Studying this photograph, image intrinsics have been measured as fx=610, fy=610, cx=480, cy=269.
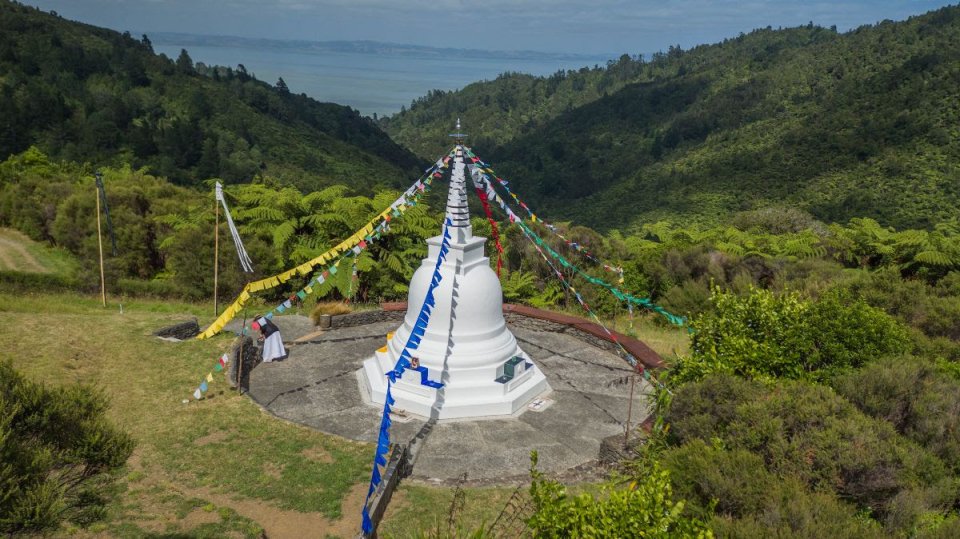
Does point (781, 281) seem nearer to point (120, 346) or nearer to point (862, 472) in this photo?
point (862, 472)

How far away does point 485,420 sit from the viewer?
12773 mm

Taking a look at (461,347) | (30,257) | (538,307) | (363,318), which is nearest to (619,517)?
(461,347)

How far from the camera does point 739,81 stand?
129 meters

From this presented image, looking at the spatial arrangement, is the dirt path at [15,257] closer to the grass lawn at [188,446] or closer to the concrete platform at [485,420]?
the grass lawn at [188,446]

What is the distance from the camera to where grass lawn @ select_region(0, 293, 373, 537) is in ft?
29.8

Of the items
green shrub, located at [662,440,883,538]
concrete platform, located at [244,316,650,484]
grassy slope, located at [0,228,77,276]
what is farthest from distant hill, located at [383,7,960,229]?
grassy slope, located at [0,228,77,276]

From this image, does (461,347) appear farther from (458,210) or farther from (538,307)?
(538,307)

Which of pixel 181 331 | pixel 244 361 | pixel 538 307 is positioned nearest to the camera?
pixel 244 361

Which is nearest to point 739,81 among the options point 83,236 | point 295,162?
point 295,162

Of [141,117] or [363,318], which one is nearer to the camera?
[363,318]

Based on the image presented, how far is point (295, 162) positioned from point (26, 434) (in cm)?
7220

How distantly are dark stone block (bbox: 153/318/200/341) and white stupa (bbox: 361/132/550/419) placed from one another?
255 inches

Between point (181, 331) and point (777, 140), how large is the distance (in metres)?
83.5

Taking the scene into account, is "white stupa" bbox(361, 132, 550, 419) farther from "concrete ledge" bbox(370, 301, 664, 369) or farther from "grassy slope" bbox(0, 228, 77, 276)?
"grassy slope" bbox(0, 228, 77, 276)
